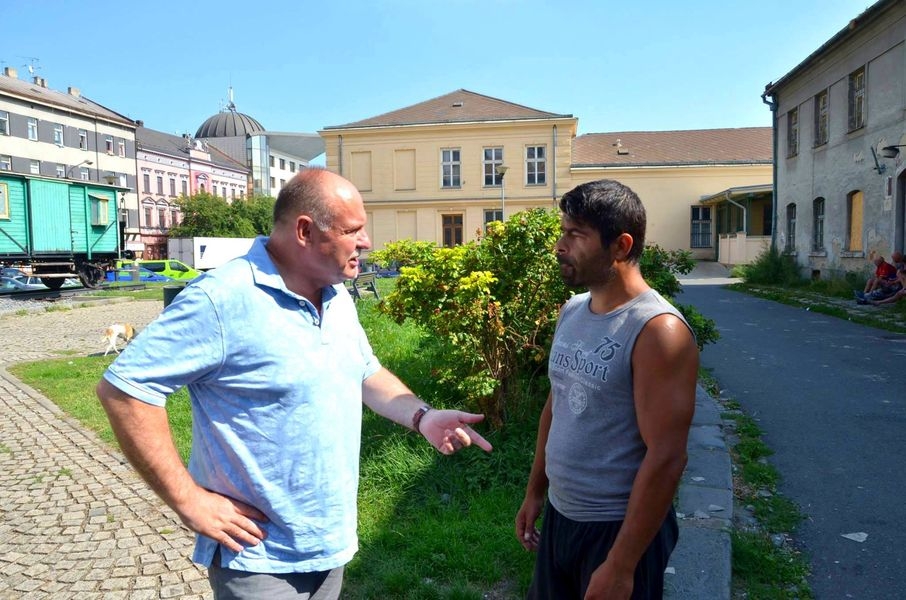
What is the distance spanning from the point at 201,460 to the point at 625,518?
4.04 ft

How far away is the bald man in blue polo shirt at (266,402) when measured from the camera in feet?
6.06

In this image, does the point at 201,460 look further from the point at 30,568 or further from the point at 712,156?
the point at 712,156

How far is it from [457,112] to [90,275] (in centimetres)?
2588

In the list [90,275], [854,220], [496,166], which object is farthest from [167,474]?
[496,166]

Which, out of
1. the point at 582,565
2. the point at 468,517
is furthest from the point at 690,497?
the point at 582,565

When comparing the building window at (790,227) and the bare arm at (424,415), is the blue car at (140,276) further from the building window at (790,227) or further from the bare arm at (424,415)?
the bare arm at (424,415)

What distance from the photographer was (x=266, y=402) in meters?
1.98

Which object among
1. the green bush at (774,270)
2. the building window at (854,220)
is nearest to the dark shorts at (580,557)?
the building window at (854,220)

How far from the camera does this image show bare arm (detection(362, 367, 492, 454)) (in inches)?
95.3

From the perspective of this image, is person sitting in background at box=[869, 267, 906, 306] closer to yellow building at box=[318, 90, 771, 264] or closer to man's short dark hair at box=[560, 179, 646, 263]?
man's short dark hair at box=[560, 179, 646, 263]

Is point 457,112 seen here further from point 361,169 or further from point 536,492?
point 536,492

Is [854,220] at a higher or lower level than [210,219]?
lower

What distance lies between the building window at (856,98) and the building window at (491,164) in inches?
1047

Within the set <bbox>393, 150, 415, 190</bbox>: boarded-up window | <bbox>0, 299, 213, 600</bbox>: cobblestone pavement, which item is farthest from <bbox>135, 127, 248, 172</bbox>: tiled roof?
<bbox>0, 299, 213, 600</bbox>: cobblestone pavement
